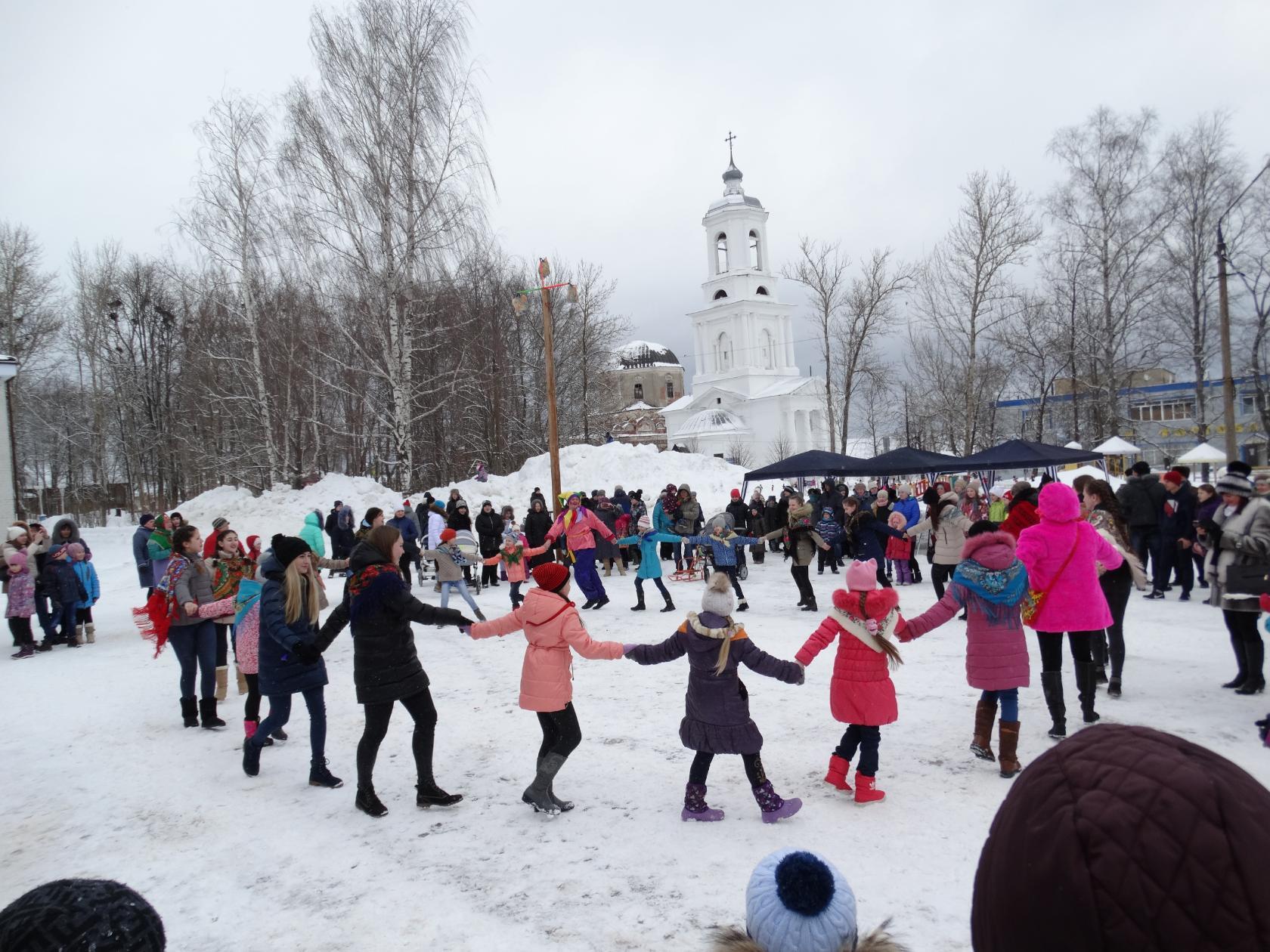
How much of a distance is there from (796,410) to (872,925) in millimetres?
60238

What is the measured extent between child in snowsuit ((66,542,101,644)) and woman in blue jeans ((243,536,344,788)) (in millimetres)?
7380

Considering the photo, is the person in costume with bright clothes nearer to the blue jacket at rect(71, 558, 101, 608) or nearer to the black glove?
the black glove

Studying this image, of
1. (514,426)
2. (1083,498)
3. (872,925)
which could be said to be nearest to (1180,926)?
(872,925)

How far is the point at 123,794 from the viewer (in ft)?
19.7

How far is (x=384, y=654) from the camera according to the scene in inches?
207

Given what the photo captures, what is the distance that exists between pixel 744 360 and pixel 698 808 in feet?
200

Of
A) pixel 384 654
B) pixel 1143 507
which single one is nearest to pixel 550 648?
pixel 384 654

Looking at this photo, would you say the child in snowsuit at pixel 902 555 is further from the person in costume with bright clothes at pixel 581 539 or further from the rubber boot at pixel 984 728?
the rubber boot at pixel 984 728

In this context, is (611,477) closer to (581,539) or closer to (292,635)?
(581,539)

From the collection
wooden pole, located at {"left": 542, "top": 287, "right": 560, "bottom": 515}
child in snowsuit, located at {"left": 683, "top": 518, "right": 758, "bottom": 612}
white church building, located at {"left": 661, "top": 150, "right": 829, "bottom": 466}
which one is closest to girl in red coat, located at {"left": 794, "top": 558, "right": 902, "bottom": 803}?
child in snowsuit, located at {"left": 683, "top": 518, "right": 758, "bottom": 612}

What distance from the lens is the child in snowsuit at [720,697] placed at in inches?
191

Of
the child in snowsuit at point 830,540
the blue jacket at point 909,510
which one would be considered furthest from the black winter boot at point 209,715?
the blue jacket at point 909,510

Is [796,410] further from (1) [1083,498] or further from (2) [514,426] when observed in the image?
(1) [1083,498]

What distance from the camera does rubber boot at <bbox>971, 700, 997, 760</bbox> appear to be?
5734 millimetres
